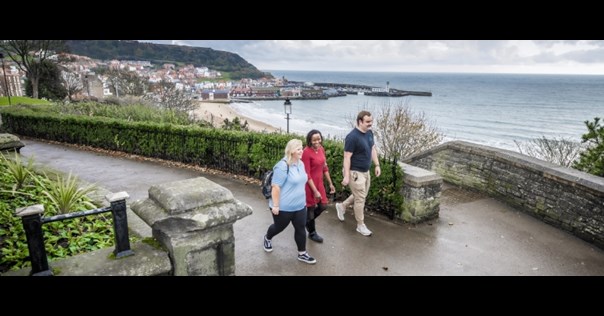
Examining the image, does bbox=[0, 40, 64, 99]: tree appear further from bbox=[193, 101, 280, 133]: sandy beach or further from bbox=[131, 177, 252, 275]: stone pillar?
bbox=[131, 177, 252, 275]: stone pillar

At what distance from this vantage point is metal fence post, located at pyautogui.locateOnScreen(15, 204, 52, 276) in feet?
8.16

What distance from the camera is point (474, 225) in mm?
6004

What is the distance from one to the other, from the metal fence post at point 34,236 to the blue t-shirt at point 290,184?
7.46 ft

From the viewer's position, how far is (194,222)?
3.02 metres

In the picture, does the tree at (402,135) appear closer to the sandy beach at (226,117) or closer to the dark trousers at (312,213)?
the sandy beach at (226,117)

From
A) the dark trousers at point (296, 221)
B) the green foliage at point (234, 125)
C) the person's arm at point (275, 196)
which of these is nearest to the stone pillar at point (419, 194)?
the dark trousers at point (296, 221)

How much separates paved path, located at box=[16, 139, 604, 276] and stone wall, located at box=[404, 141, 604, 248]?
0.21m

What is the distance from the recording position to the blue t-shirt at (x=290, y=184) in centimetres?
415

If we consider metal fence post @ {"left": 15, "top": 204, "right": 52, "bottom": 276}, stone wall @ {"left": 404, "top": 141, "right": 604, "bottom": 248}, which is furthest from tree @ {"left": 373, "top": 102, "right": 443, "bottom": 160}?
metal fence post @ {"left": 15, "top": 204, "right": 52, "bottom": 276}

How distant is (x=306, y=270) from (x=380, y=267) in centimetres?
99

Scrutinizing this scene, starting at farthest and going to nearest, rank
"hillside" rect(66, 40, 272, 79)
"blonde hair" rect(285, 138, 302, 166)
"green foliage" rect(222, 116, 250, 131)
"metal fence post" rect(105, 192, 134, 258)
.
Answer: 1. "hillside" rect(66, 40, 272, 79)
2. "green foliage" rect(222, 116, 250, 131)
3. "blonde hair" rect(285, 138, 302, 166)
4. "metal fence post" rect(105, 192, 134, 258)

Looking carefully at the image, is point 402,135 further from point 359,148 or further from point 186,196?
point 186,196

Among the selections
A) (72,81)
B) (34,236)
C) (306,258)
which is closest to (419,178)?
(306,258)

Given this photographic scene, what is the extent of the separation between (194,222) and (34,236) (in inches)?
45.0
